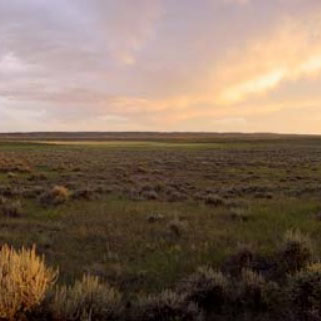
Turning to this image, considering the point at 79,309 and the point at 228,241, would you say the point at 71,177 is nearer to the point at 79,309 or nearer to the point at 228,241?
the point at 228,241

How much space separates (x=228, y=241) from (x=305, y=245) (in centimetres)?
207

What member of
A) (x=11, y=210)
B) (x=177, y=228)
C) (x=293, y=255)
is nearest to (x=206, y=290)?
(x=293, y=255)

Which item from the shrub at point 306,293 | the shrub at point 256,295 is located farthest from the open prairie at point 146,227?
the shrub at point 306,293

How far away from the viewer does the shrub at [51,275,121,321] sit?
17.9 ft

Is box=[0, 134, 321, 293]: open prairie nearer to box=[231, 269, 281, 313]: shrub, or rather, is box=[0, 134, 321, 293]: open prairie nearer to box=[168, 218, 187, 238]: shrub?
box=[168, 218, 187, 238]: shrub

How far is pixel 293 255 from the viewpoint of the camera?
8.23 metres

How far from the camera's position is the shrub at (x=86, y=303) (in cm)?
546

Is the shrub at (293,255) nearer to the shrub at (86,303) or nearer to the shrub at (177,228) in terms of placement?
the shrub at (177,228)

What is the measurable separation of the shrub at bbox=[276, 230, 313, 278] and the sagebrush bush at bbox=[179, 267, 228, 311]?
146 centimetres

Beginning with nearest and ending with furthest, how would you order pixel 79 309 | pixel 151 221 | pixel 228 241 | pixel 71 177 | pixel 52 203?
pixel 79 309 → pixel 228 241 → pixel 151 221 → pixel 52 203 → pixel 71 177

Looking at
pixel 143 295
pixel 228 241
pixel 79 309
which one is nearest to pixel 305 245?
pixel 228 241

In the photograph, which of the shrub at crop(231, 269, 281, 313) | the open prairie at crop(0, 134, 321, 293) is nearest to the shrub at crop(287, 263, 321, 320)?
the shrub at crop(231, 269, 281, 313)

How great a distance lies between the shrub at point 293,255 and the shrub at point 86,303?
127 inches

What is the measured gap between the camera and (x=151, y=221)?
1248cm
